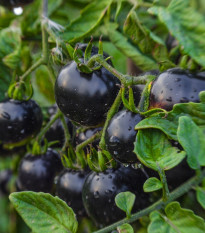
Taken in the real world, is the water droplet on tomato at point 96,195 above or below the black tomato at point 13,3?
below

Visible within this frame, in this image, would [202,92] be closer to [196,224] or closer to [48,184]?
[196,224]

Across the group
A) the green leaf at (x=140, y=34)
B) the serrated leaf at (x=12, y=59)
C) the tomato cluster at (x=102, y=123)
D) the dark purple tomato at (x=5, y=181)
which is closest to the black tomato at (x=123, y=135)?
the tomato cluster at (x=102, y=123)

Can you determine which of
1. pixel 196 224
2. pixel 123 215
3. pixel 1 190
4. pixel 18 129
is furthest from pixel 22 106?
pixel 1 190

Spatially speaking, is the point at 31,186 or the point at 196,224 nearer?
the point at 196,224

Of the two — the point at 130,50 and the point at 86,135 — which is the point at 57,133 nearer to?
the point at 86,135

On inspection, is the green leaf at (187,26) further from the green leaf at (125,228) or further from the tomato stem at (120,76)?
the green leaf at (125,228)

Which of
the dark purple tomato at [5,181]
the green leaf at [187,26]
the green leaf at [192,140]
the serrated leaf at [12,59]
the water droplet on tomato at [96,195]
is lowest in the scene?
the dark purple tomato at [5,181]

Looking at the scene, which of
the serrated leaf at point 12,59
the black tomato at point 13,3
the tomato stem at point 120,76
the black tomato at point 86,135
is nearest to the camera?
the tomato stem at point 120,76
